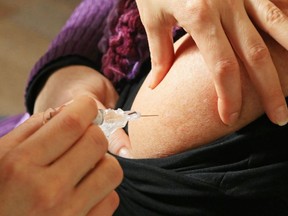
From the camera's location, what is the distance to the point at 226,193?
67 centimetres

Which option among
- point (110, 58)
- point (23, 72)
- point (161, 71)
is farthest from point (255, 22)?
point (23, 72)

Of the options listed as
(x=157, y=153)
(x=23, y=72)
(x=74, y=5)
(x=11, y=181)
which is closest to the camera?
(x=11, y=181)

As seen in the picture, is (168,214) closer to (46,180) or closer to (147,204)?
(147,204)

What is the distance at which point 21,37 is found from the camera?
2.11 metres

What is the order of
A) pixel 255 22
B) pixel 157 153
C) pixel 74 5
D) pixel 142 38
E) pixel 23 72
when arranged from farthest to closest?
1. pixel 74 5
2. pixel 23 72
3. pixel 142 38
4. pixel 157 153
5. pixel 255 22

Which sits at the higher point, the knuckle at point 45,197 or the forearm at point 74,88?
the knuckle at point 45,197

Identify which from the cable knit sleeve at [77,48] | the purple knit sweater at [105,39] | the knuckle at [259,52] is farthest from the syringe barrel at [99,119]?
the cable knit sleeve at [77,48]

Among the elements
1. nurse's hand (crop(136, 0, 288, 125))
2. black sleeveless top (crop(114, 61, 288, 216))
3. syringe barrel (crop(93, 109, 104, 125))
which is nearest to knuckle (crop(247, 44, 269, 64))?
nurse's hand (crop(136, 0, 288, 125))

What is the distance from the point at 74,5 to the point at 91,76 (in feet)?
4.48

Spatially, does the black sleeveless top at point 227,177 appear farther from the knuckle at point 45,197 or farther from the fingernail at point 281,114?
the knuckle at point 45,197

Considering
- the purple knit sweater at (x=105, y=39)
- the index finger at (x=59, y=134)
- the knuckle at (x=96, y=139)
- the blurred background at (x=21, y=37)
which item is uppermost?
the index finger at (x=59, y=134)

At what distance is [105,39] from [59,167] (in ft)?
2.17

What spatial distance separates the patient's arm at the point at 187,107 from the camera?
656mm

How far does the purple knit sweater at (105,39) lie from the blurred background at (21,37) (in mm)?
631
